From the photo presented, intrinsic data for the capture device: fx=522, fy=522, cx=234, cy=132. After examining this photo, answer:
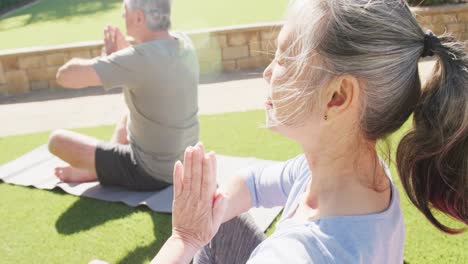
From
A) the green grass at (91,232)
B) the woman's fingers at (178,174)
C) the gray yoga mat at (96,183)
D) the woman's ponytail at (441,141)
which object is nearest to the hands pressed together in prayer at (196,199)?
the woman's fingers at (178,174)

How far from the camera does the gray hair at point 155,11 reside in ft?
10.5

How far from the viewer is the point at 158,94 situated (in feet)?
10.7

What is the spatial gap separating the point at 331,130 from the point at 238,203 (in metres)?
0.54

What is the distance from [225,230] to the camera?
1.88m

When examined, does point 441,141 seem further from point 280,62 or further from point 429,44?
point 280,62

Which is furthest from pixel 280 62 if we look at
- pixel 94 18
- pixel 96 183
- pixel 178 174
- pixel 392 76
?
pixel 94 18

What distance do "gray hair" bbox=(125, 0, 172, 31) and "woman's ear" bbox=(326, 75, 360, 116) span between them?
84.4 inches

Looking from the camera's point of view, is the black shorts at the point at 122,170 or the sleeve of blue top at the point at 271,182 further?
the black shorts at the point at 122,170

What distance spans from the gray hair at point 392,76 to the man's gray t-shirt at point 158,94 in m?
1.91

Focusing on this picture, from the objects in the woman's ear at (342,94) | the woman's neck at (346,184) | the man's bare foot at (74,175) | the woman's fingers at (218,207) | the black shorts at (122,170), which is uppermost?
the woman's ear at (342,94)

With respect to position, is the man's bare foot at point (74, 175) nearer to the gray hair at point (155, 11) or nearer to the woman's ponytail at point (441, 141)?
the gray hair at point (155, 11)

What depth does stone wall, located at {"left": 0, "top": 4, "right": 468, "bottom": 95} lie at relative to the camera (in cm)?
645

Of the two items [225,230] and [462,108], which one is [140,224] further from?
[462,108]

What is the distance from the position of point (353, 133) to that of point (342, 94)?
0.13 meters
